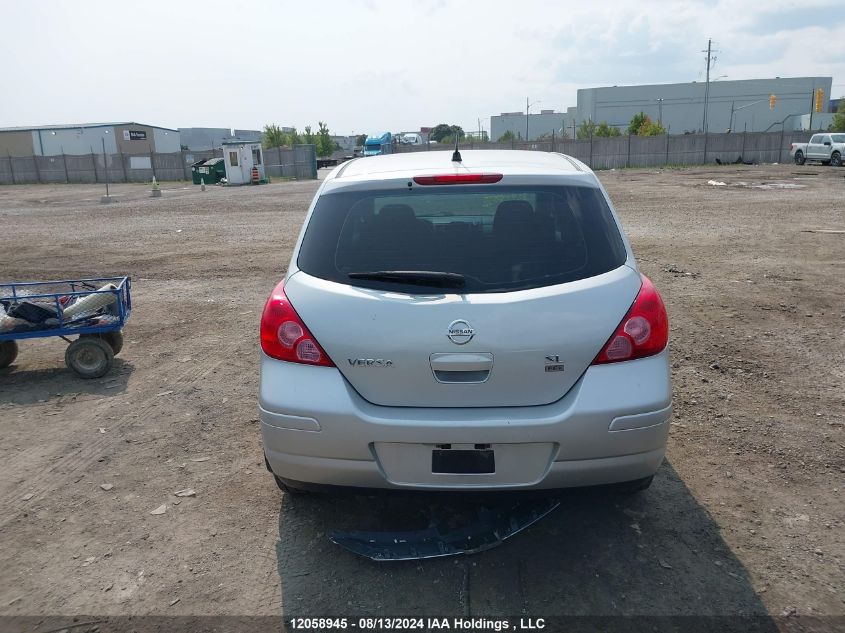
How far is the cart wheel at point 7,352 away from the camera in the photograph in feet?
20.1

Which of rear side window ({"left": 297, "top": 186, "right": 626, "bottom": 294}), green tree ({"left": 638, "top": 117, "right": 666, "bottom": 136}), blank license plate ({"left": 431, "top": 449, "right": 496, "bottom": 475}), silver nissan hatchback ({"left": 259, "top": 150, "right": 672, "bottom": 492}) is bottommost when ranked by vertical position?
blank license plate ({"left": 431, "top": 449, "right": 496, "bottom": 475})

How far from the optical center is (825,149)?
129ft

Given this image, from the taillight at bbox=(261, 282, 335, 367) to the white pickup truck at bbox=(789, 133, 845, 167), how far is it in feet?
142

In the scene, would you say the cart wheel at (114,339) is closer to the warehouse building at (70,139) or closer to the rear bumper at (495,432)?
the rear bumper at (495,432)

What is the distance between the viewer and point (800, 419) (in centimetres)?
472

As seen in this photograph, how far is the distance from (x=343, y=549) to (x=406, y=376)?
3.27 feet

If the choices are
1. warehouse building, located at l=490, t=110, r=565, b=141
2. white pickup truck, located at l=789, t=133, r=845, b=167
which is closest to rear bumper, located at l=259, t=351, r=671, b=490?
white pickup truck, located at l=789, t=133, r=845, b=167

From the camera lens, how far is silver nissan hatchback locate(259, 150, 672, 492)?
2.91 meters

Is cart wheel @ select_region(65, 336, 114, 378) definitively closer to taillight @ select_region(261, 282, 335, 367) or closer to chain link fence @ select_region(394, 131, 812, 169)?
taillight @ select_region(261, 282, 335, 367)

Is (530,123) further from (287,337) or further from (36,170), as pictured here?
(287,337)

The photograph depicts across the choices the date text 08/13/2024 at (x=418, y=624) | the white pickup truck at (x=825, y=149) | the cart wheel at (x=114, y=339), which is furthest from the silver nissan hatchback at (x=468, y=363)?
the white pickup truck at (x=825, y=149)

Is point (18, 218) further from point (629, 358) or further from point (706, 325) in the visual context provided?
point (629, 358)

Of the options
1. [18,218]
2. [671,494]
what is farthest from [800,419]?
[18,218]

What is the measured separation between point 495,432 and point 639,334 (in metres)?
0.79
